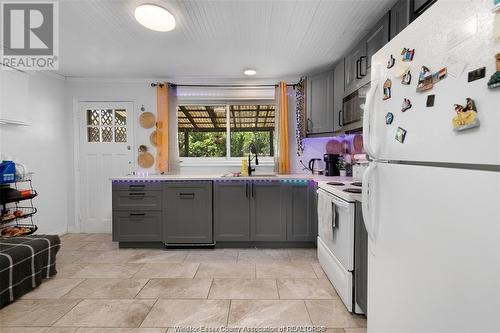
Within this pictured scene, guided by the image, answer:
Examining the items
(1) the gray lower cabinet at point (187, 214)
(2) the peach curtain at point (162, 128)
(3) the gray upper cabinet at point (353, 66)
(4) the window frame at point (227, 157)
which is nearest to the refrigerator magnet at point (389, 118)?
(3) the gray upper cabinet at point (353, 66)

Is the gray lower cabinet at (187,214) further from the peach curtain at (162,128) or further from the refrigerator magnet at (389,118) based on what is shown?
the refrigerator magnet at (389,118)

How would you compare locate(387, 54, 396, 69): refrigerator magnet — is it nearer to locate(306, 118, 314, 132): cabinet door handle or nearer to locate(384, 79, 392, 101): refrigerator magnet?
locate(384, 79, 392, 101): refrigerator magnet

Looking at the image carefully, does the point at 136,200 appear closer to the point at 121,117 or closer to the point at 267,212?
the point at 121,117

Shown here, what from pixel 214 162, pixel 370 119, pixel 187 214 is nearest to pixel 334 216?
pixel 370 119

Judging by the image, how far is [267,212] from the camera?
3.09 meters

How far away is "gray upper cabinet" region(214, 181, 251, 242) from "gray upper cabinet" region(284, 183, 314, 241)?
53cm

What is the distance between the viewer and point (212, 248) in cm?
314

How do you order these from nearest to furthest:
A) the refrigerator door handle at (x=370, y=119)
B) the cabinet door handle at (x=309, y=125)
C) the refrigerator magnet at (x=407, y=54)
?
the refrigerator magnet at (x=407, y=54), the refrigerator door handle at (x=370, y=119), the cabinet door handle at (x=309, y=125)

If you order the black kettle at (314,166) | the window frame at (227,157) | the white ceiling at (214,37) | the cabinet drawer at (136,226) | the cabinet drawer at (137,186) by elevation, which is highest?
the white ceiling at (214,37)

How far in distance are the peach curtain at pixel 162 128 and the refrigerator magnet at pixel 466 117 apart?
3.33 m

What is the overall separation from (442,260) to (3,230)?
146 inches

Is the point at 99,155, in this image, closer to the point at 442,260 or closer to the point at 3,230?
the point at 3,230

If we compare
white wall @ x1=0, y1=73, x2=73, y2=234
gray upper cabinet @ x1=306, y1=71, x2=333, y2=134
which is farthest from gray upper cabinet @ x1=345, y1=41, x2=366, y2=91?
white wall @ x1=0, y1=73, x2=73, y2=234

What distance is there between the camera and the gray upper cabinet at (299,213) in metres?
3.07
